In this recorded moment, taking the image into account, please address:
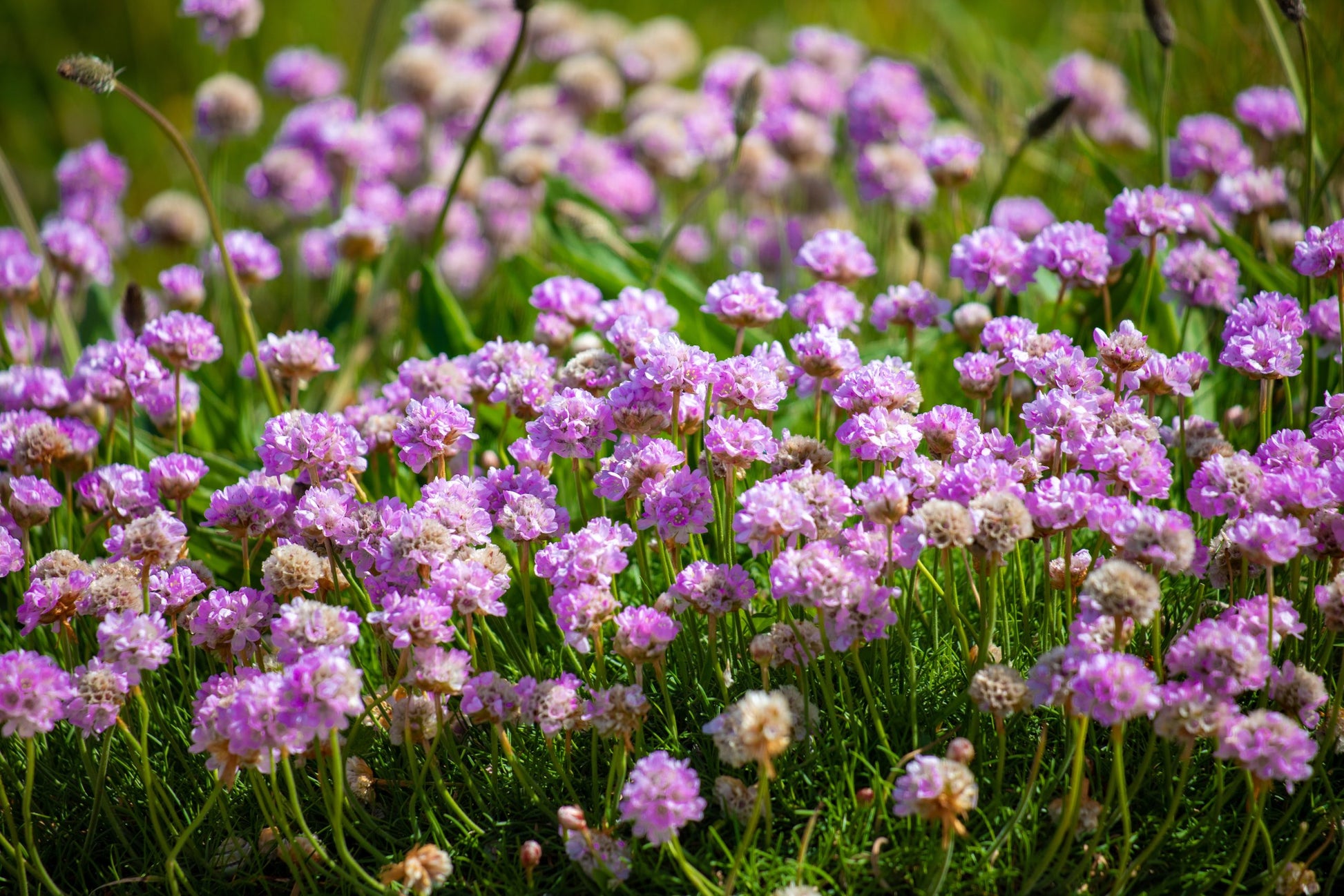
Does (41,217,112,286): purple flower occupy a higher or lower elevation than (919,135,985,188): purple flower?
lower

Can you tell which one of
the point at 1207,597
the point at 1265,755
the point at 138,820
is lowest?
the point at 138,820

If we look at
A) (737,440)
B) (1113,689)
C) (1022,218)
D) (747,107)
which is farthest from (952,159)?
(1113,689)

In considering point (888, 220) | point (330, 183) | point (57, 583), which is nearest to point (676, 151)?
point (888, 220)

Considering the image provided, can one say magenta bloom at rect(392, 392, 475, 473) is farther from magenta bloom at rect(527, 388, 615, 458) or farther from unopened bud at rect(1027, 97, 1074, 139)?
unopened bud at rect(1027, 97, 1074, 139)

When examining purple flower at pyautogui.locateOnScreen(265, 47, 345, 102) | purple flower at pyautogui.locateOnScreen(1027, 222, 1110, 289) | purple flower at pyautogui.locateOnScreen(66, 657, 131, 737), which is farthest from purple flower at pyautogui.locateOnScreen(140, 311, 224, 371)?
purple flower at pyautogui.locateOnScreen(265, 47, 345, 102)

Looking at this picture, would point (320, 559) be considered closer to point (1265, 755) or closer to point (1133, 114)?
point (1265, 755)

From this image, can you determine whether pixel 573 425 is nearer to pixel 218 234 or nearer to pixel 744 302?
pixel 744 302
